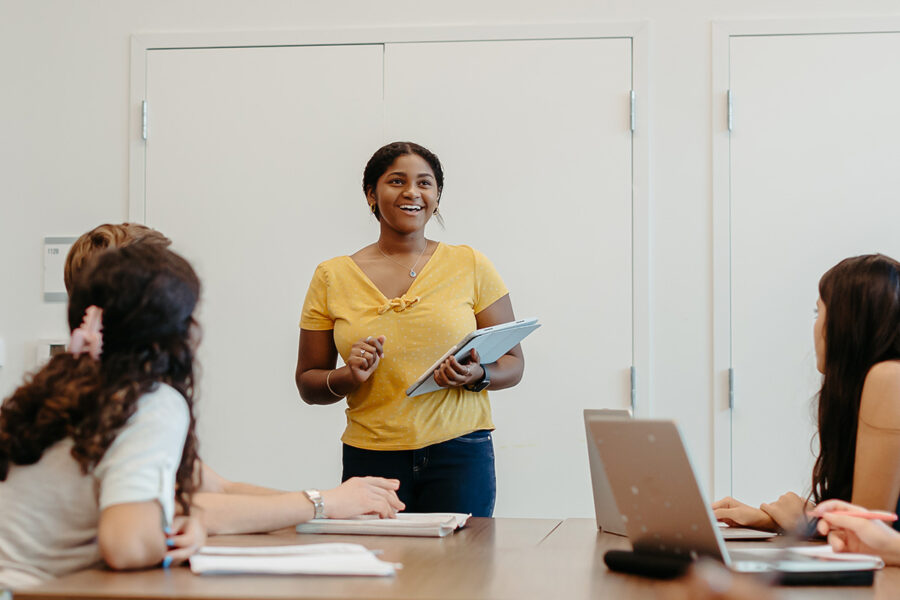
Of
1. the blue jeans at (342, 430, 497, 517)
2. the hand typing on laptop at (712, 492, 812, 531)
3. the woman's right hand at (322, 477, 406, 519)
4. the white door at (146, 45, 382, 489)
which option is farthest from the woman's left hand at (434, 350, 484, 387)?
the white door at (146, 45, 382, 489)

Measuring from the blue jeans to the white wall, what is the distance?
111 centimetres

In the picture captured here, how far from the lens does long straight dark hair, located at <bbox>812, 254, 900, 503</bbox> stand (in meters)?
1.81

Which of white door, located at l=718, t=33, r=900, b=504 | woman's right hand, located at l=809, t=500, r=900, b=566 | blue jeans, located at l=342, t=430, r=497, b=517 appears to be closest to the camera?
woman's right hand, located at l=809, t=500, r=900, b=566

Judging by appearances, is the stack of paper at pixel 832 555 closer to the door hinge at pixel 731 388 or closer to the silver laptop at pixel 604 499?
the silver laptop at pixel 604 499

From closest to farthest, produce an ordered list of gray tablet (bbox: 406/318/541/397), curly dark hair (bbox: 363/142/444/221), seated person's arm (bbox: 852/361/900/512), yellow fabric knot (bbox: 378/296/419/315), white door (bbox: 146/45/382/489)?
seated person's arm (bbox: 852/361/900/512) → gray tablet (bbox: 406/318/541/397) → yellow fabric knot (bbox: 378/296/419/315) → curly dark hair (bbox: 363/142/444/221) → white door (bbox: 146/45/382/489)

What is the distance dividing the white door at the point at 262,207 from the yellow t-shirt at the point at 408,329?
0.91 m

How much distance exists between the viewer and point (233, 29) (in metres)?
3.51

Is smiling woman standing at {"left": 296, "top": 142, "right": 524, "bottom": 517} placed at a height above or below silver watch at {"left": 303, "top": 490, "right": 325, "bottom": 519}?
above

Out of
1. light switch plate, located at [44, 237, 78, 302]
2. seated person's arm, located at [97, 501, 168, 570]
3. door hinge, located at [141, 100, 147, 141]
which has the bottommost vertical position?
seated person's arm, located at [97, 501, 168, 570]

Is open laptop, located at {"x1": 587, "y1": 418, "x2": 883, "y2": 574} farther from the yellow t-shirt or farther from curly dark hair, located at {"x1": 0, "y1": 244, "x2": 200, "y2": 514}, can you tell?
the yellow t-shirt

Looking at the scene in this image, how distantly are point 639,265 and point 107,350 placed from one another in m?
2.19

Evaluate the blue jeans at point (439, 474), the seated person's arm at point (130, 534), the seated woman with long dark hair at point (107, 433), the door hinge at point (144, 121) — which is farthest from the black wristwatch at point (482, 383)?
the door hinge at point (144, 121)

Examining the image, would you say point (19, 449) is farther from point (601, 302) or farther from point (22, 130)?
point (22, 130)

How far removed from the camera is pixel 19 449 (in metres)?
1.40
